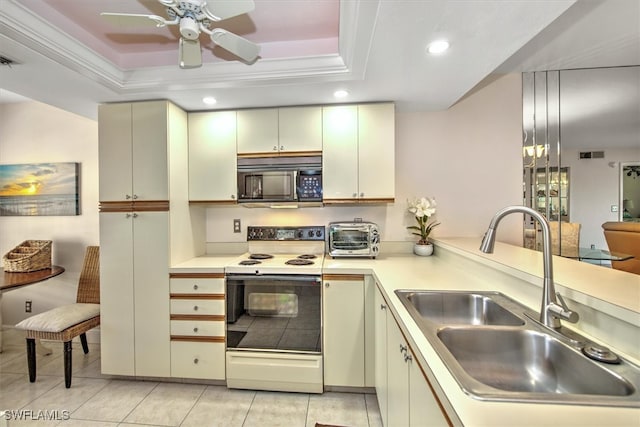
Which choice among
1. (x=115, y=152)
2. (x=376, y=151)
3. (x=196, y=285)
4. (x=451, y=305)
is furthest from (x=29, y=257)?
(x=451, y=305)

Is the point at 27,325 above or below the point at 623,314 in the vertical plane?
below

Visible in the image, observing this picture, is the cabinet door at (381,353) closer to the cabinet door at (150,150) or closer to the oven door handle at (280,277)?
the oven door handle at (280,277)

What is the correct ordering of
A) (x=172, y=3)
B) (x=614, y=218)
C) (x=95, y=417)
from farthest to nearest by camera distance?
(x=614, y=218), (x=95, y=417), (x=172, y=3)

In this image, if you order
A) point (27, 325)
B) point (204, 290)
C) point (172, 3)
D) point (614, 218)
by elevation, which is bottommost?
point (27, 325)

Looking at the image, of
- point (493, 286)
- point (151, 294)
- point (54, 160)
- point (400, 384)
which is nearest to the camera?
point (400, 384)

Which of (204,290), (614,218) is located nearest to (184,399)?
(204,290)

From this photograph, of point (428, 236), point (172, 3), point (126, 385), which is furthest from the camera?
point (428, 236)

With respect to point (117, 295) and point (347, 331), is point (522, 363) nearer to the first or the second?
point (347, 331)

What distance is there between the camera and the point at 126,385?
219 centimetres

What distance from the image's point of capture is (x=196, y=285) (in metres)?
2.14

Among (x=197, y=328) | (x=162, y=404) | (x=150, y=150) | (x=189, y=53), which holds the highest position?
(x=189, y=53)

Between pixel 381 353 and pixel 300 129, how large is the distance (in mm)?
1791

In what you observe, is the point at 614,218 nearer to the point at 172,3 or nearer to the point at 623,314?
Answer: the point at 623,314

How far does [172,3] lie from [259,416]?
7.86ft
